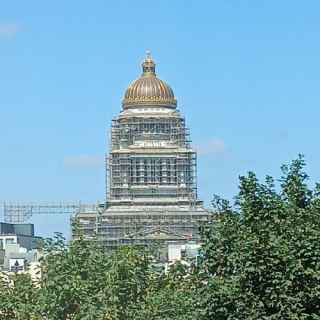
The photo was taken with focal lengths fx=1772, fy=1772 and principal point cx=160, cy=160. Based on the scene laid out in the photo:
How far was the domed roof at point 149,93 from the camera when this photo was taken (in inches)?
5792

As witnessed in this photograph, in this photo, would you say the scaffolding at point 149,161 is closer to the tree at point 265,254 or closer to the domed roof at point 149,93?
the domed roof at point 149,93

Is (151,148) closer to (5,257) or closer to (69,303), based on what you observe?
(5,257)

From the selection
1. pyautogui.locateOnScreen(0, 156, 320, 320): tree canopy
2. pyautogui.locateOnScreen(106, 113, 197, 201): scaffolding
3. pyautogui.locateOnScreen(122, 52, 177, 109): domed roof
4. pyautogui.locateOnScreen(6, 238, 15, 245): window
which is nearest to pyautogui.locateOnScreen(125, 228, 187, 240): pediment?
pyautogui.locateOnScreen(106, 113, 197, 201): scaffolding

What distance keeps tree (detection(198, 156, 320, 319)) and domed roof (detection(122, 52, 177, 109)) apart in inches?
4465

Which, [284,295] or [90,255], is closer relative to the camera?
[284,295]

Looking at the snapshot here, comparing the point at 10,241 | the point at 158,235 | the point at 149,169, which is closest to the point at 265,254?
the point at 158,235

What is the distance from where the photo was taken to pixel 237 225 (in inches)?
1283

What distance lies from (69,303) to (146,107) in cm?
9926

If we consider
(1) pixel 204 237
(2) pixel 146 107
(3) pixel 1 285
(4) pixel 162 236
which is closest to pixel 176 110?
(2) pixel 146 107

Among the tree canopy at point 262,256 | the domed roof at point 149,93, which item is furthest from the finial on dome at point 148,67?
the tree canopy at point 262,256

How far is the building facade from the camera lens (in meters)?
141

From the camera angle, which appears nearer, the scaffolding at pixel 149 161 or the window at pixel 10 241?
the scaffolding at pixel 149 161

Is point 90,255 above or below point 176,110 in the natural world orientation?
below

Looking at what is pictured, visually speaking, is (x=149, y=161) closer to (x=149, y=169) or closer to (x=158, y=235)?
(x=149, y=169)
